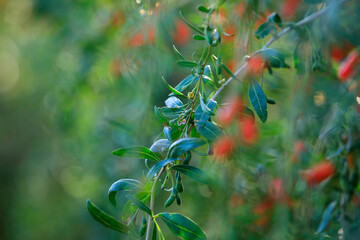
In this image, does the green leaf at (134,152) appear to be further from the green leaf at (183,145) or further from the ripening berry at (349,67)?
the ripening berry at (349,67)

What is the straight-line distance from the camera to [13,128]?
3590 mm

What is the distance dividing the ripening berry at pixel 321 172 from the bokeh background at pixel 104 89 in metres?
0.06

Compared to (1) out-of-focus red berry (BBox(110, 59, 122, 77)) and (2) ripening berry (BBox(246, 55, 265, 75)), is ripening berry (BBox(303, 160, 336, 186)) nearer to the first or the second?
(2) ripening berry (BBox(246, 55, 265, 75))

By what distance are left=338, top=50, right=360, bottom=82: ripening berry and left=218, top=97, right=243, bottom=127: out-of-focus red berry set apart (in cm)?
20

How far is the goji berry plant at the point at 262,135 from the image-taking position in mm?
362

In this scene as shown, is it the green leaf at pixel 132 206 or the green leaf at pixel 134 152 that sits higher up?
the green leaf at pixel 134 152

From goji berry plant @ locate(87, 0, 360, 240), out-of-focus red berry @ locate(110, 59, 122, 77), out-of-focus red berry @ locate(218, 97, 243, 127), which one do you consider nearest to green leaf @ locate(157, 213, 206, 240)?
goji berry plant @ locate(87, 0, 360, 240)

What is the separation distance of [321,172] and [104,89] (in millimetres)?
735

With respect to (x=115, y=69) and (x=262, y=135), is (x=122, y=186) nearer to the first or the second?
(x=262, y=135)

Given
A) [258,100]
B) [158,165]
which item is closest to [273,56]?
[258,100]

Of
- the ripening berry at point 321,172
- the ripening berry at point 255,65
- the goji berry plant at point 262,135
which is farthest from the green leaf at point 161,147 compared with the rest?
the ripening berry at point 321,172

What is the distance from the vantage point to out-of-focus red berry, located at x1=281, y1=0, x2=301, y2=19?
0.58m

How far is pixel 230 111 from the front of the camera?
395 millimetres

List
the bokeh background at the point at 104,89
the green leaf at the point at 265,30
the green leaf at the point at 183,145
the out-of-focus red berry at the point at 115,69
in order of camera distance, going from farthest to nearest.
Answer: the out-of-focus red berry at the point at 115,69 < the bokeh background at the point at 104,89 < the green leaf at the point at 265,30 < the green leaf at the point at 183,145
